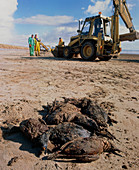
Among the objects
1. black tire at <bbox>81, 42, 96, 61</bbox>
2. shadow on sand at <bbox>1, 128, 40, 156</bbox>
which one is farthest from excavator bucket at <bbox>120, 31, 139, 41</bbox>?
shadow on sand at <bbox>1, 128, 40, 156</bbox>

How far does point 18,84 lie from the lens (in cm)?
459

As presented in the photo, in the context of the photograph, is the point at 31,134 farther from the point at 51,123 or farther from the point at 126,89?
the point at 126,89

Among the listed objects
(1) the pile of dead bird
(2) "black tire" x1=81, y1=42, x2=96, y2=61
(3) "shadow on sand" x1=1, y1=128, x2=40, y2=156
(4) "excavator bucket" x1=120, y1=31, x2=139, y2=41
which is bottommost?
(3) "shadow on sand" x1=1, y1=128, x2=40, y2=156

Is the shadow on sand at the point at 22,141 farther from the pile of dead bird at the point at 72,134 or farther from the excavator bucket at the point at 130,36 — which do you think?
the excavator bucket at the point at 130,36

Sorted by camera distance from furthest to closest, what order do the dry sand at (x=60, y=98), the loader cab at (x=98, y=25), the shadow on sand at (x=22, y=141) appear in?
the loader cab at (x=98, y=25) → the shadow on sand at (x=22, y=141) → the dry sand at (x=60, y=98)

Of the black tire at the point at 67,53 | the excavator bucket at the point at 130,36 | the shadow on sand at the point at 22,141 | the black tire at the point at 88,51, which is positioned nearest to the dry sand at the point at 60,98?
the shadow on sand at the point at 22,141

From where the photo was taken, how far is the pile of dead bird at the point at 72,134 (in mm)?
1765

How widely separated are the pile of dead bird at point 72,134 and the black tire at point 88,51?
28.8 feet

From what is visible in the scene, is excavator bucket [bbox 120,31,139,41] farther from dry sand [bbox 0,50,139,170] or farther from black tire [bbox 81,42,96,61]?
dry sand [bbox 0,50,139,170]

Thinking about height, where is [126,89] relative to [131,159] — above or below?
above

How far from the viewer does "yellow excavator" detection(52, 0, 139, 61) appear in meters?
10.7

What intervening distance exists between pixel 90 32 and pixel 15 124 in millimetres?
10021

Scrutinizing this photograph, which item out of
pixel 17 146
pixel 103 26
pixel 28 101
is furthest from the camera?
pixel 103 26

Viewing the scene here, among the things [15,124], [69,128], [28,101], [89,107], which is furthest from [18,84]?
[69,128]
